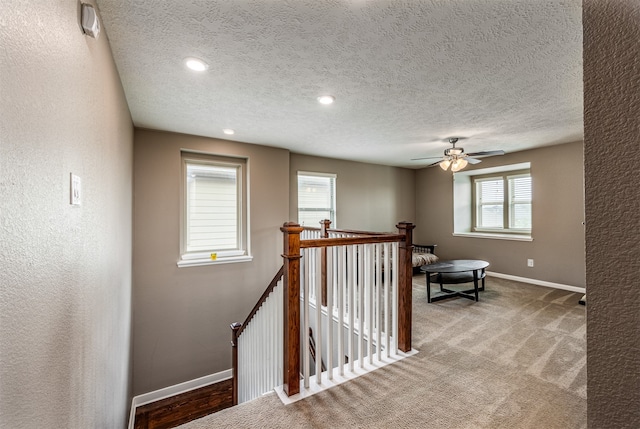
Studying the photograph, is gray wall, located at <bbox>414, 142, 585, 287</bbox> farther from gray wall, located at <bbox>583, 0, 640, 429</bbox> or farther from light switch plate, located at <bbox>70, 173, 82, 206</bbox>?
light switch plate, located at <bbox>70, 173, 82, 206</bbox>

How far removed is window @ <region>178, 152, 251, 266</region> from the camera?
12.3 feet

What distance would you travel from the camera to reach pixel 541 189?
4602 millimetres

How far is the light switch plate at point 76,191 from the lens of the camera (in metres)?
1.13

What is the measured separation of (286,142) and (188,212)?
5.49 feet

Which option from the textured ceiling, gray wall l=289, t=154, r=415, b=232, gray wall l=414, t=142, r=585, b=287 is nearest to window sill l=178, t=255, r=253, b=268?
gray wall l=289, t=154, r=415, b=232

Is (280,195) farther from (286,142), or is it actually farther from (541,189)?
(541,189)

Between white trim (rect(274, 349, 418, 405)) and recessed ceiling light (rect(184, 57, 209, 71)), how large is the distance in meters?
2.35

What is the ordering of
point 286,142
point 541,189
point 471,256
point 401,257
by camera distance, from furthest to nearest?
point 471,256 → point 541,189 → point 286,142 → point 401,257

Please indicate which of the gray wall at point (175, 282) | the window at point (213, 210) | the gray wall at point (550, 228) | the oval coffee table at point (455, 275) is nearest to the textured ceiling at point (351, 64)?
the gray wall at point (175, 282)

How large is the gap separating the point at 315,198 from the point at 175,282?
2.65 m

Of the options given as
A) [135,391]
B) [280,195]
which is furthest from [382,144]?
[135,391]

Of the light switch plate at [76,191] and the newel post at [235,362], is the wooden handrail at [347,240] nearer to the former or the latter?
the light switch plate at [76,191]

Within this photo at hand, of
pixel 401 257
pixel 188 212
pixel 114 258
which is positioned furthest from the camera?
pixel 188 212

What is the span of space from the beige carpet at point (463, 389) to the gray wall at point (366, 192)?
9.39ft
